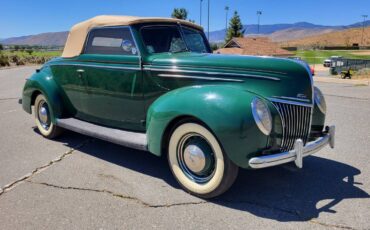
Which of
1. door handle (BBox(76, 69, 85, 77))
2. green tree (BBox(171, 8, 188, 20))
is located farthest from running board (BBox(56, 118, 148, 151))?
green tree (BBox(171, 8, 188, 20))

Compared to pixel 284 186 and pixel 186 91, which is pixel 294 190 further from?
pixel 186 91

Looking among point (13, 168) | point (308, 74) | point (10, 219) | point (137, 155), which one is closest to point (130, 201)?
point (10, 219)

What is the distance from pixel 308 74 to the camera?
11.9ft

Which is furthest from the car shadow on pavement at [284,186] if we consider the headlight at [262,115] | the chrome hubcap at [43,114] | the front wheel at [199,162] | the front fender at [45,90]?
the chrome hubcap at [43,114]

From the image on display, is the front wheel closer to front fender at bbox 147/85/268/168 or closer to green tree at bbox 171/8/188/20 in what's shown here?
front fender at bbox 147/85/268/168

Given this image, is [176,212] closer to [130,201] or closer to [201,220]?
[201,220]

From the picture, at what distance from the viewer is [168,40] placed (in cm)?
461

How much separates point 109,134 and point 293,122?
2.24 metres

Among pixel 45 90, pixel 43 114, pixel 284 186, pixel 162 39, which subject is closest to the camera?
pixel 284 186

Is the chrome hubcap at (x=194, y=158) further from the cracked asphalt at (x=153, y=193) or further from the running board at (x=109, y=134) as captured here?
the running board at (x=109, y=134)

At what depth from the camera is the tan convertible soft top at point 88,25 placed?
15.0ft

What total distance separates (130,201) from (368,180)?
2722 millimetres

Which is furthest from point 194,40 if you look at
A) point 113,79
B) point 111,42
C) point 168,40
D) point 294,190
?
point 294,190

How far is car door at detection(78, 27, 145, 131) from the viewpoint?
14.4ft
